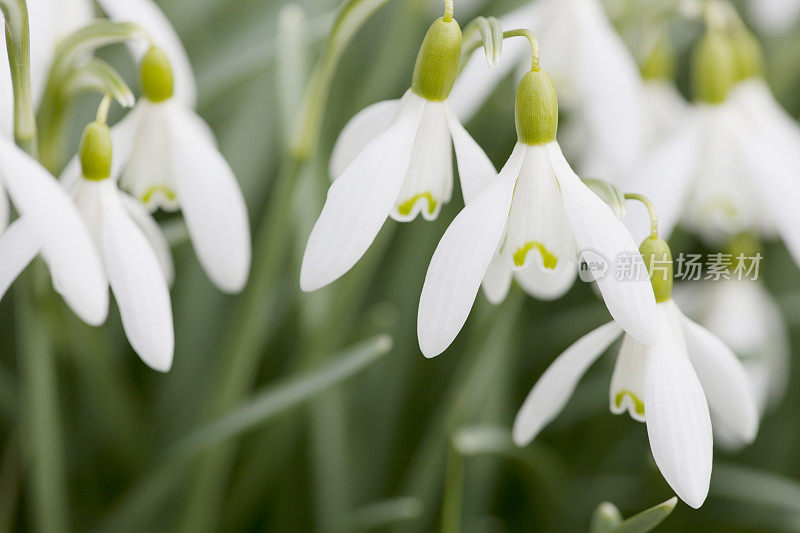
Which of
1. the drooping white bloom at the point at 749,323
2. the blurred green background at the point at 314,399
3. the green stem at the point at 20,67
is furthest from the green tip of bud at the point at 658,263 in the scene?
the drooping white bloom at the point at 749,323

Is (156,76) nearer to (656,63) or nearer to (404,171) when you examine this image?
(404,171)

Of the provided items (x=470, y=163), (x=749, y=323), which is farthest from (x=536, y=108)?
(x=749, y=323)

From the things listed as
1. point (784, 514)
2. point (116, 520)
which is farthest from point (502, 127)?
point (116, 520)

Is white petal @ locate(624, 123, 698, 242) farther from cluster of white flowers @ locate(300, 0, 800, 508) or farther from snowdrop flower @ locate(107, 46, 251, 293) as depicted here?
snowdrop flower @ locate(107, 46, 251, 293)

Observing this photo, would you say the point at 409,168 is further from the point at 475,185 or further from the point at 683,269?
the point at 683,269

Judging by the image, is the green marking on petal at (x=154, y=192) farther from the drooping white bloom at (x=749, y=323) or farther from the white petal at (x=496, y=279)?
the drooping white bloom at (x=749, y=323)

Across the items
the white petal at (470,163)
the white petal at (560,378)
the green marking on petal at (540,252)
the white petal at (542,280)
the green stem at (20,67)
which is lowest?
the white petal at (560,378)
